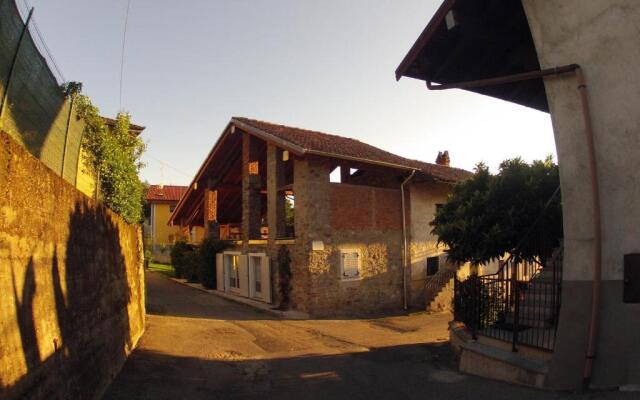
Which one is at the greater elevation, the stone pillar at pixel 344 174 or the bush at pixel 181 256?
the stone pillar at pixel 344 174

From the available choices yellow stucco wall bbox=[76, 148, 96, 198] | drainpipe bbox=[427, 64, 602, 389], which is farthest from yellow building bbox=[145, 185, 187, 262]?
drainpipe bbox=[427, 64, 602, 389]

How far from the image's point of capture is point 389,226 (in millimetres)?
17641

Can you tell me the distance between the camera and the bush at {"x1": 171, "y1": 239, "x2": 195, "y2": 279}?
26914mm

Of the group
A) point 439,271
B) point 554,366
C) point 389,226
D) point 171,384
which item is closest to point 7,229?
point 171,384

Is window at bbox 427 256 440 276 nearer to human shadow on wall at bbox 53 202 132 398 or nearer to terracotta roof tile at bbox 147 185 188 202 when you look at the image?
human shadow on wall at bbox 53 202 132 398

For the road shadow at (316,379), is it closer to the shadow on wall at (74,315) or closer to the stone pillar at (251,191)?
the shadow on wall at (74,315)

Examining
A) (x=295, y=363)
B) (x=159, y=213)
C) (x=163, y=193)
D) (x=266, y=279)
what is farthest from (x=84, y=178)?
(x=163, y=193)

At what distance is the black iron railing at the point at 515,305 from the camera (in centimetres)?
682

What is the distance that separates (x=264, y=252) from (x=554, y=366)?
13.2m

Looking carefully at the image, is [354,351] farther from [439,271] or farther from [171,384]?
[439,271]

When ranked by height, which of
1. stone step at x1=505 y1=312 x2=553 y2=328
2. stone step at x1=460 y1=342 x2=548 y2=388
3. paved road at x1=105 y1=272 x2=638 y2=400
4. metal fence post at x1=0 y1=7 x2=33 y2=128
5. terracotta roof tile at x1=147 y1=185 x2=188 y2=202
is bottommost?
paved road at x1=105 y1=272 x2=638 y2=400

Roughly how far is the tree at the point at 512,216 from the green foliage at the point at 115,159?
7264 mm

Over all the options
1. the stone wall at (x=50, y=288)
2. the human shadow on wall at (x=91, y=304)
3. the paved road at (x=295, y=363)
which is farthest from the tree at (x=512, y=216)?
the stone wall at (x=50, y=288)

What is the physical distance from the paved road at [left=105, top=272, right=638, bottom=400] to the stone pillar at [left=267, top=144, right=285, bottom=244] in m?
3.64
